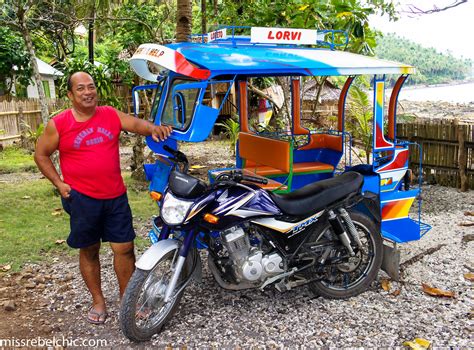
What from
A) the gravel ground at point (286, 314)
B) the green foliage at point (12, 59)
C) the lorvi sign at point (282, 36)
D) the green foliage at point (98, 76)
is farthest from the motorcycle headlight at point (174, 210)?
the green foliage at point (12, 59)

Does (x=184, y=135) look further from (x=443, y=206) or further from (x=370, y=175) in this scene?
(x=443, y=206)

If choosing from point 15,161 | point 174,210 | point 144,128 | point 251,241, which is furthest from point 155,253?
point 15,161

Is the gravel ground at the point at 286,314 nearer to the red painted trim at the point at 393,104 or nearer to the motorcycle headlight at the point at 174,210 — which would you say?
the motorcycle headlight at the point at 174,210

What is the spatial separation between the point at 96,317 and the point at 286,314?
62.2 inches

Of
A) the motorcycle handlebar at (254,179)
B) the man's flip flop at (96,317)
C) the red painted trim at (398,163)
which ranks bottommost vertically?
the man's flip flop at (96,317)

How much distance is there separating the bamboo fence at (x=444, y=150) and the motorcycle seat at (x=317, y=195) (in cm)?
487

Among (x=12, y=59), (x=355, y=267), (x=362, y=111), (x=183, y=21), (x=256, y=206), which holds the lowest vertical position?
(x=355, y=267)

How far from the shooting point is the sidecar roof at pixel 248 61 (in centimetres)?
375

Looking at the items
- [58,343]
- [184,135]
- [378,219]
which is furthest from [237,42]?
[58,343]

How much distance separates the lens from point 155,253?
140 inches

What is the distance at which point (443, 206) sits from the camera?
7.49 meters

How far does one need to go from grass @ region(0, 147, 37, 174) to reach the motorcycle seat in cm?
932

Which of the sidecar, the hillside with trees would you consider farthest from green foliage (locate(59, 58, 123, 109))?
the hillside with trees

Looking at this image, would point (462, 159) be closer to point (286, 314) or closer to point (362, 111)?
point (362, 111)
